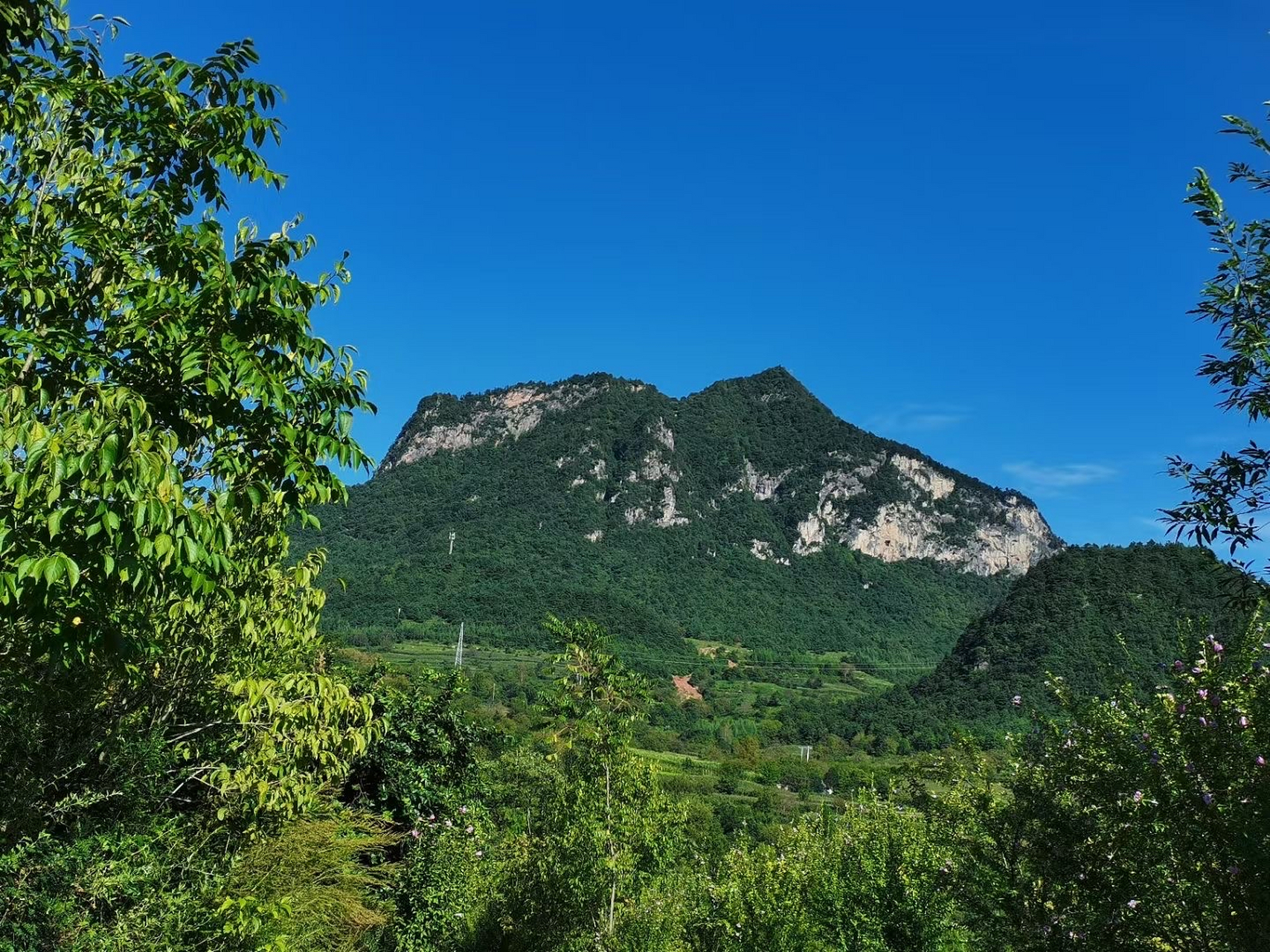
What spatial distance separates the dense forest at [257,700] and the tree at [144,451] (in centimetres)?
2

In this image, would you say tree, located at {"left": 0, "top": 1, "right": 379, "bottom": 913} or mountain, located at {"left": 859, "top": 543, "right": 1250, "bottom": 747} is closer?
tree, located at {"left": 0, "top": 1, "right": 379, "bottom": 913}

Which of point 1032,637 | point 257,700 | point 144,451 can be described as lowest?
point 257,700

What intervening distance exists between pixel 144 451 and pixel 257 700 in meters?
3.30

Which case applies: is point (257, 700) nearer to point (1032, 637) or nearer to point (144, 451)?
point (144, 451)

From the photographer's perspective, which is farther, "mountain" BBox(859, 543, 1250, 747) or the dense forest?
"mountain" BBox(859, 543, 1250, 747)

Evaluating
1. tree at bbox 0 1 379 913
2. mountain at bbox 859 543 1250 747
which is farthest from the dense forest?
mountain at bbox 859 543 1250 747

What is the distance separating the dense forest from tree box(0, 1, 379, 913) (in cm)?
2

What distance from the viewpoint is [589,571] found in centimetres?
17675

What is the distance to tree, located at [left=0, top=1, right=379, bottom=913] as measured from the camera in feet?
10.5

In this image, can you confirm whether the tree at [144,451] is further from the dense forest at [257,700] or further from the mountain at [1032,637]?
the mountain at [1032,637]

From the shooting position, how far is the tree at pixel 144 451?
10.5 ft

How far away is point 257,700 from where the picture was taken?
19.4 ft

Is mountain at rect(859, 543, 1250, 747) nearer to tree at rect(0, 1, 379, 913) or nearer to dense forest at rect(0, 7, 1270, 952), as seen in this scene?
dense forest at rect(0, 7, 1270, 952)

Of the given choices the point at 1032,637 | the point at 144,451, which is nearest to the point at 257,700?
the point at 144,451
